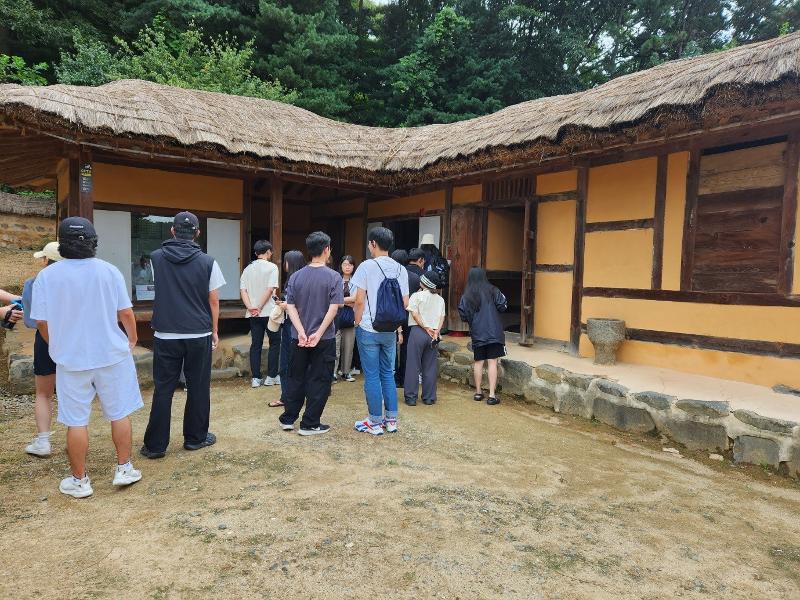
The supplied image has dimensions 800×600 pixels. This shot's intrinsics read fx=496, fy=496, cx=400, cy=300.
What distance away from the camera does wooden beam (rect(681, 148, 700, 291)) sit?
5137 millimetres

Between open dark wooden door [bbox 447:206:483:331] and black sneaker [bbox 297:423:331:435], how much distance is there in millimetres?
3782

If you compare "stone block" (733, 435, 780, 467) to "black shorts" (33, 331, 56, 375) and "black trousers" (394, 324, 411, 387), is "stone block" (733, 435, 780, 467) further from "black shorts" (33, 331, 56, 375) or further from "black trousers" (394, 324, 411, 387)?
"black shorts" (33, 331, 56, 375)

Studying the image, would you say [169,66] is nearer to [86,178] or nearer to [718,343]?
[86,178]

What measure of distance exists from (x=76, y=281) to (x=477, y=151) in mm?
4839

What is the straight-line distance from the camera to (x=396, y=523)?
2.73 meters

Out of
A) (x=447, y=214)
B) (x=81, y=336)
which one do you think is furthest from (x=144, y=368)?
(x=447, y=214)

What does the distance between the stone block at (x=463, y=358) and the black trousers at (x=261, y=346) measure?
2.27 metres

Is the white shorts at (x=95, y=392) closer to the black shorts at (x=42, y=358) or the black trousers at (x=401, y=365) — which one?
the black shorts at (x=42, y=358)

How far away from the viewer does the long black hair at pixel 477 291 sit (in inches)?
215

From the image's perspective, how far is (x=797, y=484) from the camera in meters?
3.55

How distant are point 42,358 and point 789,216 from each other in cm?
623

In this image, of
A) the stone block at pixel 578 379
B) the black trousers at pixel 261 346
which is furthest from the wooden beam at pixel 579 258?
the black trousers at pixel 261 346

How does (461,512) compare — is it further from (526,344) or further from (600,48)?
(600,48)

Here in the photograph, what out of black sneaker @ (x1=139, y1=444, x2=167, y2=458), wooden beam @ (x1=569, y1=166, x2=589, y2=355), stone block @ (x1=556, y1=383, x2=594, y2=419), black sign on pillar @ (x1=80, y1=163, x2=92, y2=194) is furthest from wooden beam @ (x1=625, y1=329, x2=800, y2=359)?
black sign on pillar @ (x1=80, y1=163, x2=92, y2=194)
